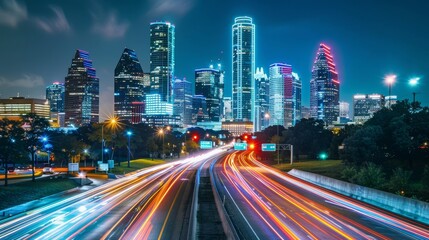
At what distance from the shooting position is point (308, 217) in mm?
36469

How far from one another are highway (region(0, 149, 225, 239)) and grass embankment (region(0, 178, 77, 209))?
3.15 meters

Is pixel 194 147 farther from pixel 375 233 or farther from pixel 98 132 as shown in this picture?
pixel 375 233

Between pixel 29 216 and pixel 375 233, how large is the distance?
88.0 feet

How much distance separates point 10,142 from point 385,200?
40848mm

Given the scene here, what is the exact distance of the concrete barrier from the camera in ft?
118

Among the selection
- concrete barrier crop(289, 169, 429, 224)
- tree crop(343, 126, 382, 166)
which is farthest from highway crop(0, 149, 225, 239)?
tree crop(343, 126, 382, 166)

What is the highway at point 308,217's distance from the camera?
30067 mm

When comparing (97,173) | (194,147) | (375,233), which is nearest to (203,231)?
(375,233)

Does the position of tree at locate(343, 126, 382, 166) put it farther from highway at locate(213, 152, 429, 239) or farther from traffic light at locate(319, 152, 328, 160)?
traffic light at locate(319, 152, 328, 160)

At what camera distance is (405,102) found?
260 ft

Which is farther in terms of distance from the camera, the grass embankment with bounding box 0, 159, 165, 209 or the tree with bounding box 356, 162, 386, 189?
the tree with bounding box 356, 162, 386, 189

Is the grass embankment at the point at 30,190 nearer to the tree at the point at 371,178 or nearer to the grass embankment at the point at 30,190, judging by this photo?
the grass embankment at the point at 30,190

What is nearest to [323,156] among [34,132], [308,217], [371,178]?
[371,178]

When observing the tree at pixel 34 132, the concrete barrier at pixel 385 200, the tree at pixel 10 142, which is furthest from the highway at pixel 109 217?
the concrete barrier at pixel 385 200
